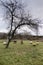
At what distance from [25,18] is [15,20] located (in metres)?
1.27

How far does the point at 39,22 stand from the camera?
1911cm

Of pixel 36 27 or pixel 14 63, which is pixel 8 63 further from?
pixel 36 27

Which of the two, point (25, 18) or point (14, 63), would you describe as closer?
point (14, 63)

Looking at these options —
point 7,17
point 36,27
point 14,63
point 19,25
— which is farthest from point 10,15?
point 14,63

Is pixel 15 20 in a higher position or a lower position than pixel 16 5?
lower

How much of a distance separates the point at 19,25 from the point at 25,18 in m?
1.09

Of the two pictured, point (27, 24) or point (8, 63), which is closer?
point (8, 63)

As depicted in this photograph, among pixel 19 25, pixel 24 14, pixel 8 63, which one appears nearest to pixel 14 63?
pixel 8 63

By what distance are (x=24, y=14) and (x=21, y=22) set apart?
3.76 ft

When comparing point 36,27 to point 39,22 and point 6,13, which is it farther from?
point 6,13

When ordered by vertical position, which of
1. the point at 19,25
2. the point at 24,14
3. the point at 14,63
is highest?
the point at 24,14

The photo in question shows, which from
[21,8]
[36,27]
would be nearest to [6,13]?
[21,8]

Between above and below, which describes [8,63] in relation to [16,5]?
below

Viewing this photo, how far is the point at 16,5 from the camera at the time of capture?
1922cm
